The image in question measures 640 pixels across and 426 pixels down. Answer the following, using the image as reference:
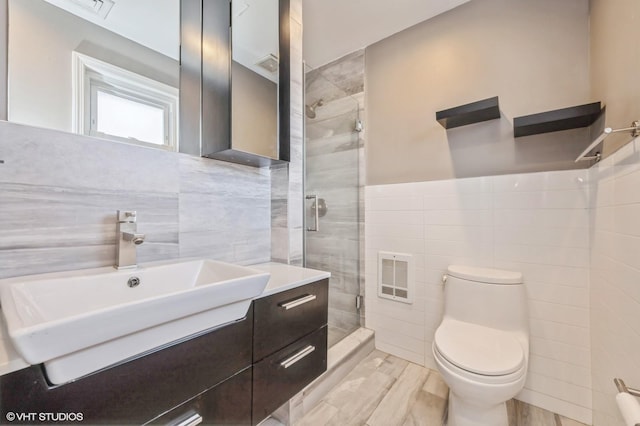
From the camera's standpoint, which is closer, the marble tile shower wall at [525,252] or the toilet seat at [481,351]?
the toilet seat at [481,351]

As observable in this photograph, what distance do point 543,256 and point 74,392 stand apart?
6.52 feet

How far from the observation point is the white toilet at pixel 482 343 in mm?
1081

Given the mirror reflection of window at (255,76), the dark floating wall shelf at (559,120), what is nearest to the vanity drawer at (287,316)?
the mirror reflection of window at (255,76)

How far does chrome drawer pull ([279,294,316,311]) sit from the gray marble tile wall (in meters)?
0.37

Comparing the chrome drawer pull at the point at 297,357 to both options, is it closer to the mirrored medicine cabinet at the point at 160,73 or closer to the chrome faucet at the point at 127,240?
the chrome faucet at the point at 127,240

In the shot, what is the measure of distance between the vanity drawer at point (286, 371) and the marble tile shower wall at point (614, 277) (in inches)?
45.1

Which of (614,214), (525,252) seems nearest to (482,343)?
(525,252)

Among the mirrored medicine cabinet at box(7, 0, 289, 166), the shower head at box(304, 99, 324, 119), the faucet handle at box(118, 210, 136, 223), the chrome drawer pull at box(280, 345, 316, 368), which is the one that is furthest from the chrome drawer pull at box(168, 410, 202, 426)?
the shower head at box(304, 99, 324, 119)

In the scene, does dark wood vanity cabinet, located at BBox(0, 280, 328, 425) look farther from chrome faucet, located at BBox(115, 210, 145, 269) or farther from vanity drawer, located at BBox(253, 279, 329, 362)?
chrome faucet, located at BBox(115, 210, 145, 269)

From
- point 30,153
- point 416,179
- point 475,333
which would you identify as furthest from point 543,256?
point 30,153

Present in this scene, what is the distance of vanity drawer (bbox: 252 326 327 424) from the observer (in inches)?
39.5

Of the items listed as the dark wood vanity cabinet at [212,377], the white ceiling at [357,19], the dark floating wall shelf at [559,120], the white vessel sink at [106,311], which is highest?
the white ceiling at [357,19]

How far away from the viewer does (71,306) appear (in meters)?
0.80

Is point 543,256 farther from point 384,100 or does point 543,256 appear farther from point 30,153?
point 30,153
